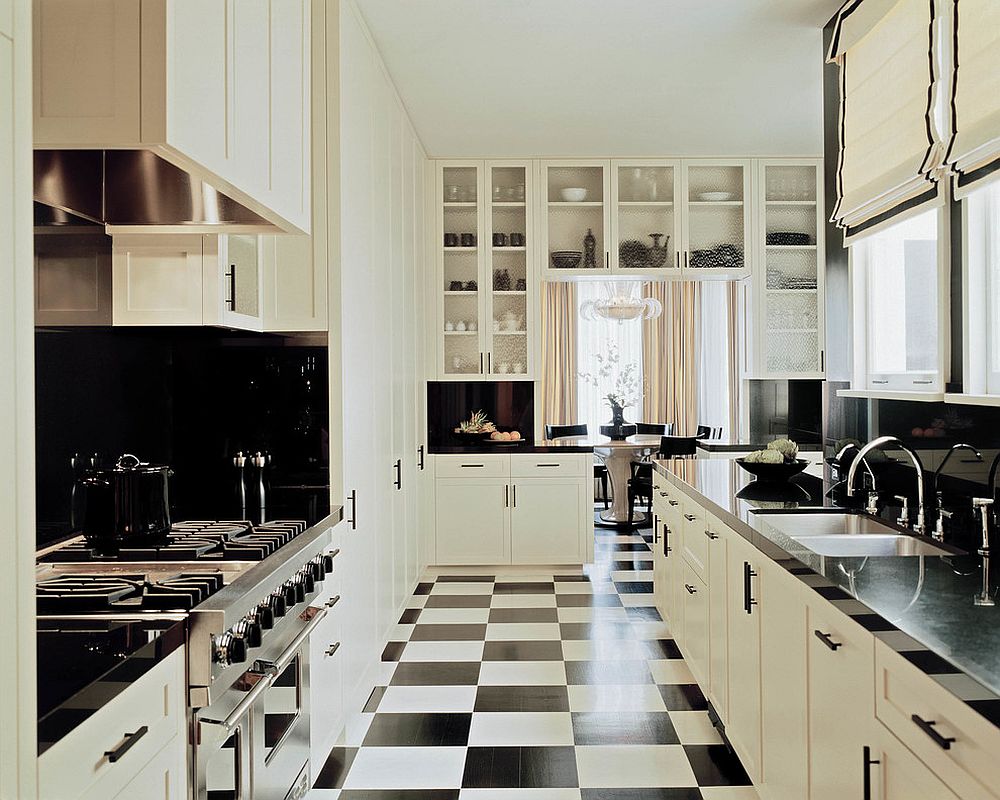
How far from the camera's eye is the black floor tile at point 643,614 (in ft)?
15.3

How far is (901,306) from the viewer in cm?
302

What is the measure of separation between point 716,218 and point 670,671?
3.45 meters

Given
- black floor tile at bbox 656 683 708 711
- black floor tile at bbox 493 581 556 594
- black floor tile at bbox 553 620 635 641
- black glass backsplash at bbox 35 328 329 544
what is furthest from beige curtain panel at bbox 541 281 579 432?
black glass backsplash at bbox 35 328 329 544

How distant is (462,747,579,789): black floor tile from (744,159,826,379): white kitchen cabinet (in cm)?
372

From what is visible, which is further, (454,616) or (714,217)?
(714,217)

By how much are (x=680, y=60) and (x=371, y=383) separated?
7.13 feet

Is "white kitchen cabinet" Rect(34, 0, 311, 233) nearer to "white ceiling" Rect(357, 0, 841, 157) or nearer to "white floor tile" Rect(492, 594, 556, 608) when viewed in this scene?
"white ceiling" Rect(357, 0, 841, 157)

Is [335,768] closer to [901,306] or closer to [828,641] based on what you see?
[828,641]

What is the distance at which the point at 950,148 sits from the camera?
2.37m

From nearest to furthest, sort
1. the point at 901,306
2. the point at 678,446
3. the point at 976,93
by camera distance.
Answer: the point at 976,93 → the point at 901,306 → the point at 678,446

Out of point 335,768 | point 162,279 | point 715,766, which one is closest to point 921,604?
point 715,766

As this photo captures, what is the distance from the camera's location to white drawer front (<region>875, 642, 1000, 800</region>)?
116 centimetres

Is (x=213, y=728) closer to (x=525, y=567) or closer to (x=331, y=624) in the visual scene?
(x=331, y=624)

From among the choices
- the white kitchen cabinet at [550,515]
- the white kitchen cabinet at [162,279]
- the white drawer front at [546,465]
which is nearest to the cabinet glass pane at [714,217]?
the white drawer front at [546,465]
